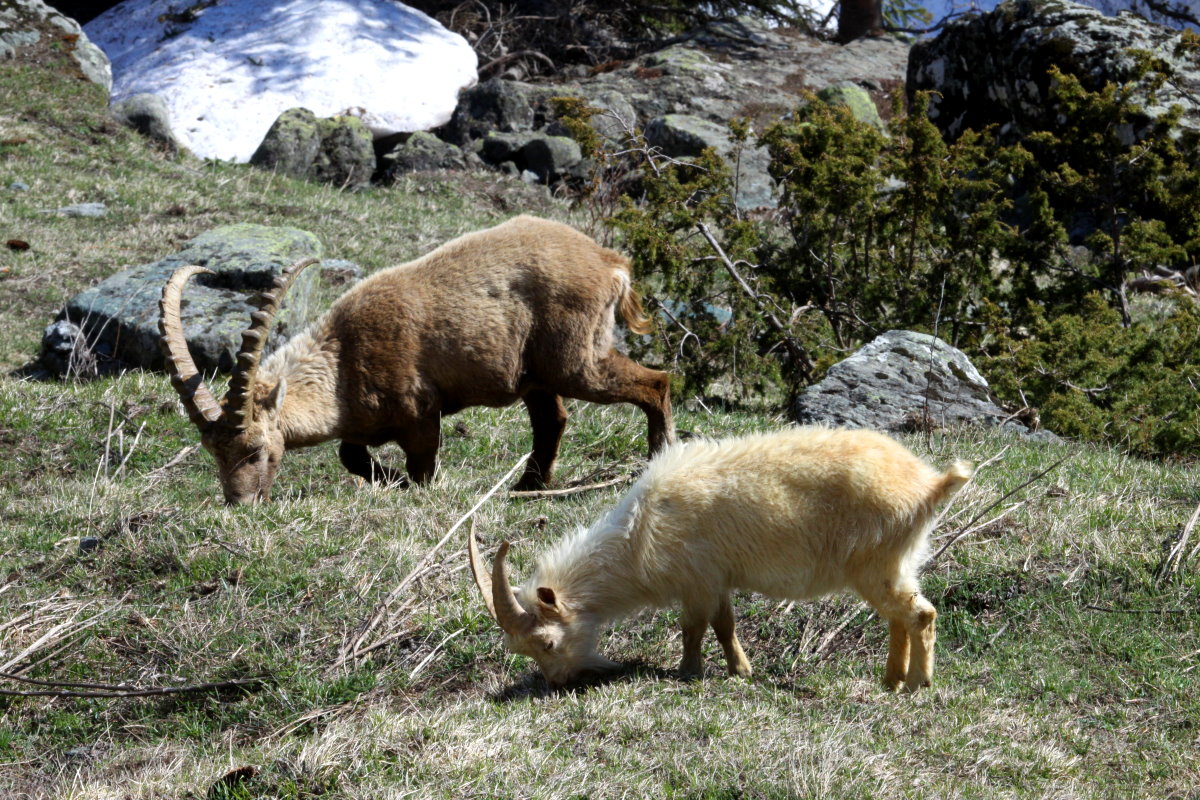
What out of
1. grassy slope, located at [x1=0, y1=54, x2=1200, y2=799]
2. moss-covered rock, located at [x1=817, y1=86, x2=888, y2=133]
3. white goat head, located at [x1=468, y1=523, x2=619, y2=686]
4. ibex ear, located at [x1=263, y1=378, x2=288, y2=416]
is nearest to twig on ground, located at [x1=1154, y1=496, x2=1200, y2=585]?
grassy slope, located at [x1=0, y1=54, x2=1200, y2=799]

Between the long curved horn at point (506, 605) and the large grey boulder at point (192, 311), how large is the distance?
6055 millimetres

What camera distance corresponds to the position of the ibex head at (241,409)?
6.82 metres

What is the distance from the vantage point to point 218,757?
186 inches

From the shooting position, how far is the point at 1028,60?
1435 cm

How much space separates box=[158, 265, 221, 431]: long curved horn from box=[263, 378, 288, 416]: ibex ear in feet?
0.91

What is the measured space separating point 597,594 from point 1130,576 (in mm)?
2825

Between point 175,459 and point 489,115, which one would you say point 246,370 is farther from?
point 489,115

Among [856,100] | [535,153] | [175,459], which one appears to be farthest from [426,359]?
[856,100]

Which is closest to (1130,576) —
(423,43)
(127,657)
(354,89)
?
(127,657)

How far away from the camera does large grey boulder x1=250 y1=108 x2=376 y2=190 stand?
17328mm

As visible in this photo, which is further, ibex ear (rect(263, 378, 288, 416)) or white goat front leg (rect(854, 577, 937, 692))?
ibex ear (rect(263, 378, 288, 416))

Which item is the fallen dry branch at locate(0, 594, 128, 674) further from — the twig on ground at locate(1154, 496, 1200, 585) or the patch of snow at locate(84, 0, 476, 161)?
the patch of snow at locate(84, 0, 476, 161)

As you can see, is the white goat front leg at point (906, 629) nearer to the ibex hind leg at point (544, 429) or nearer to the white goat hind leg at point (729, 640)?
the white goat hind leg at point (729, 640)

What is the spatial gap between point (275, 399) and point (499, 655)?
2523 millimetres
